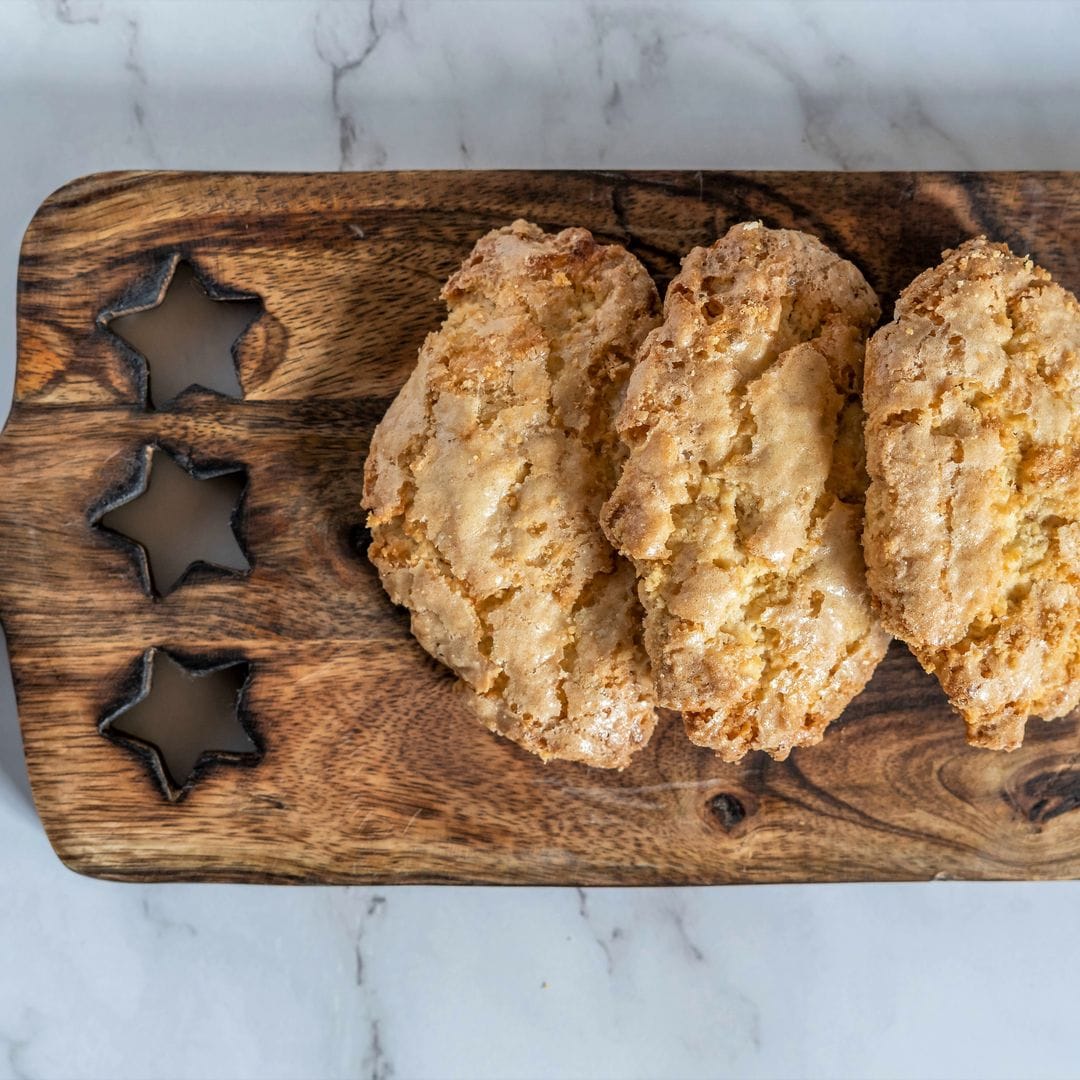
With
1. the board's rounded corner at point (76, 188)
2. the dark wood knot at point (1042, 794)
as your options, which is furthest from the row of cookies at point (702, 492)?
the board's rounded corner at point (76, 188)

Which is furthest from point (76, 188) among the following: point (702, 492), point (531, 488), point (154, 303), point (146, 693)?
point (702, 492)

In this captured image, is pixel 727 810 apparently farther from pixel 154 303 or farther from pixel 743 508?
pixel 154 303

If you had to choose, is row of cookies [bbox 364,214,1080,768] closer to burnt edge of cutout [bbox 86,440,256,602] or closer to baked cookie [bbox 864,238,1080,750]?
baked cookie [bbox 864,238,1080,750]

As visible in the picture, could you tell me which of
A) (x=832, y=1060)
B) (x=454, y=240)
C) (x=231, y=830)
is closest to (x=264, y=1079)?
(x=231, y=830)

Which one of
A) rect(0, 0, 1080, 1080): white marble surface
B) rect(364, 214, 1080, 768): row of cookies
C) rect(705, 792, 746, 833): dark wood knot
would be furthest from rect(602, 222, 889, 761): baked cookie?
rect(0, 0, 1080, 1080): white marble surface

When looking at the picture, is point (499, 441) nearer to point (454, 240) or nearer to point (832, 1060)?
point (454, 240)

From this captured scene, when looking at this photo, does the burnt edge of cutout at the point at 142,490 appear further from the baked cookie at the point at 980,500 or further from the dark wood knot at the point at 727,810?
the baked cookie at the point at 980,500
